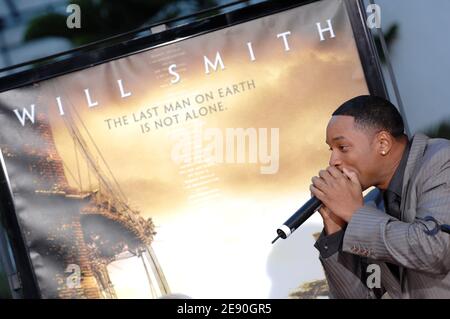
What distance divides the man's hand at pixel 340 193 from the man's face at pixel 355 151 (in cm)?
5

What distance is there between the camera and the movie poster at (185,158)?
3.61 m

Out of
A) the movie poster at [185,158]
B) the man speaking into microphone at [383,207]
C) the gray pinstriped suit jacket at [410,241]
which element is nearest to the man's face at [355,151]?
the man speaking into microphone at [383,207]

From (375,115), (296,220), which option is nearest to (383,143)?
(375,115)

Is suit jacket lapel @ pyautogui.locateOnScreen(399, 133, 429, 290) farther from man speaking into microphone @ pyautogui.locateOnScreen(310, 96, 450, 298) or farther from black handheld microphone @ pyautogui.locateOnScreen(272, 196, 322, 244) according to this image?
black handheld microphone @ pyautogui.locateOnScreen(272, 196, 322, 244)

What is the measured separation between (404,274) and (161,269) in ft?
4.99

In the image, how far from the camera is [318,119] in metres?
3.61

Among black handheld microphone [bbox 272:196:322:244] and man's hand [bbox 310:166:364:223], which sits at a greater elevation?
man's hand [bbox 310:166:364:223]

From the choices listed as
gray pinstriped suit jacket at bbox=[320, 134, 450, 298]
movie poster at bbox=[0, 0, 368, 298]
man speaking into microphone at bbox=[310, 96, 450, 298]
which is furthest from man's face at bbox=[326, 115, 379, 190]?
movie poster at bbox=[0, 0, 368, 298]

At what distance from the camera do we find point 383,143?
246 cm

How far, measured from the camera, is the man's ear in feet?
8.05

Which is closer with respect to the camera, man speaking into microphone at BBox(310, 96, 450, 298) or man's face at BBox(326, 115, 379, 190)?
man speaking into microphone at BBox(310, 96, 450, 298)

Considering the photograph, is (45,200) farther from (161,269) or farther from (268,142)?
(268,142)

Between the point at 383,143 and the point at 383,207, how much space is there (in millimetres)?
238
